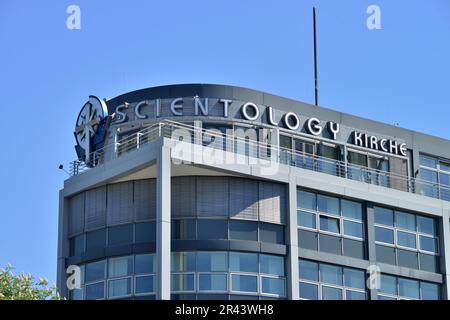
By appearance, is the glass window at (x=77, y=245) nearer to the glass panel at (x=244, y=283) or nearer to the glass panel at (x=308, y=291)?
the glass panel at (x=244, y=283)

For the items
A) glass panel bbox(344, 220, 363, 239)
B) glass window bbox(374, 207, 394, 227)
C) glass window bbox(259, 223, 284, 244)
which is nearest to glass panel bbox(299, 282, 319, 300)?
glass window bbox(259, 223, 284, 244)

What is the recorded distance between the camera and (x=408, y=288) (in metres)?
42.3

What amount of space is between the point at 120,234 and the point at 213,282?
4019mm

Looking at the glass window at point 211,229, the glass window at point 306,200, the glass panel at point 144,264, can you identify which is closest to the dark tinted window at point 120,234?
the glass panel at point 144,264

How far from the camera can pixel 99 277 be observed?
38.1 metres

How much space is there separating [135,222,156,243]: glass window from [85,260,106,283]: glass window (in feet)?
6.03

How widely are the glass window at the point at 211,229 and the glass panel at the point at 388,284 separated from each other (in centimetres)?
768

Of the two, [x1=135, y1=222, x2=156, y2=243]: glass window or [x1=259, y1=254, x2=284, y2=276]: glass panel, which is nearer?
[x1=135, y1=222, x2=156, y2=243]: glass window

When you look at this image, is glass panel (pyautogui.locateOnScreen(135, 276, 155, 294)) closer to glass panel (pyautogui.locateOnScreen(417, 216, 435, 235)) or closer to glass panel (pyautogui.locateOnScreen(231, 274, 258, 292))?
glass panel (pyautogui.locateOnScreen(231, 274, 258, 292))

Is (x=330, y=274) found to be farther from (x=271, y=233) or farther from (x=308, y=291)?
(x=271, y=233)

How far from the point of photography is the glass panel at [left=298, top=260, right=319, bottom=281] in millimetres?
38844

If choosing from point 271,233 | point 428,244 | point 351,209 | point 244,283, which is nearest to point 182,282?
point 244,283
